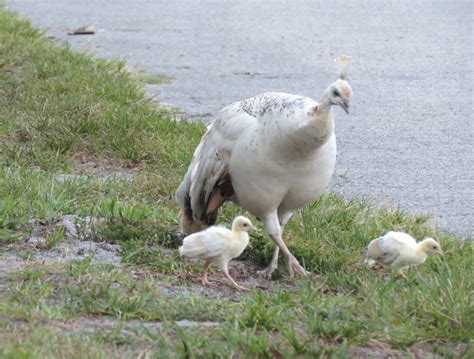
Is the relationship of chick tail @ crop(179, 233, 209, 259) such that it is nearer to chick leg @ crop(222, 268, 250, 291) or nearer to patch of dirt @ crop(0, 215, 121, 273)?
chick leg @ crop(222, 268, 250, 291)

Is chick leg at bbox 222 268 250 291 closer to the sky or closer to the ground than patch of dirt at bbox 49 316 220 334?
closer to the ground

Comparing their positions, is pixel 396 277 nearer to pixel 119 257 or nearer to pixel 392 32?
pixel 119 257

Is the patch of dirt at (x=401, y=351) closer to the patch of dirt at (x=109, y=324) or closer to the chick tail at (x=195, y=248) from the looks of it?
the patch of dirt at (x=109, y=324)

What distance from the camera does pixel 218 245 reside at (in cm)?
495

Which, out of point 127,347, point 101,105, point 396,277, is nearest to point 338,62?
point 396,277

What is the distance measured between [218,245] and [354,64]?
6.05m

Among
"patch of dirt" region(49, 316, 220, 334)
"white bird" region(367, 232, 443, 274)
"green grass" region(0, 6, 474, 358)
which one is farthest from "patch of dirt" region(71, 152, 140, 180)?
"patch of dirt" region(49, 316, 220, 334)

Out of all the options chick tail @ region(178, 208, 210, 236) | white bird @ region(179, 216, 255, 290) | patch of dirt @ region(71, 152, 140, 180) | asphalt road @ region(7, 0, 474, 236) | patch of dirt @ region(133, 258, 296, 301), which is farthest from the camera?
asphalt road @ region(7, 0, 474, 236)

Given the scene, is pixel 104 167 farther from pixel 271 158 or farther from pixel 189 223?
pixel 271 158

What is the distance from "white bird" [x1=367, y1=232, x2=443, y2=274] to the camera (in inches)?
197

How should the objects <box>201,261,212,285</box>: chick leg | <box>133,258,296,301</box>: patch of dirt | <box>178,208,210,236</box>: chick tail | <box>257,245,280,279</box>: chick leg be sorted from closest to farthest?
<box>133,258,296,301</box>: patch of dirt
<box>201,261,212,285</box>: chick leg
<box>257,245,280,279</box>: chick leg
<box>178,208,210,236</box>: chick tail

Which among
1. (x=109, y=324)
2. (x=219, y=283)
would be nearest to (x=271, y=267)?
(x=219, y=283)

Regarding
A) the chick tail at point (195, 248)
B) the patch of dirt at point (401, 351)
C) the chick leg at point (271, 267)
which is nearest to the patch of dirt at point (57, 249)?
the chick tail at point (195, 248)

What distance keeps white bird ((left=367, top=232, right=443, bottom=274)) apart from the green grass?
8 centimetres
